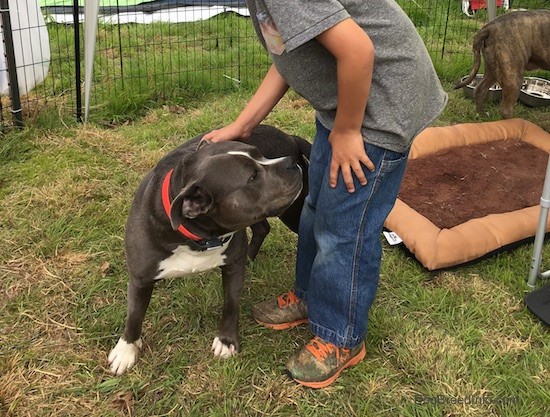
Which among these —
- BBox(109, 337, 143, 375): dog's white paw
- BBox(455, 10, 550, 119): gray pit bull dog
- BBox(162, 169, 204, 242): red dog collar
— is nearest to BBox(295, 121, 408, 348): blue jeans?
BBox(162, 169, 204, 242): red dog collar

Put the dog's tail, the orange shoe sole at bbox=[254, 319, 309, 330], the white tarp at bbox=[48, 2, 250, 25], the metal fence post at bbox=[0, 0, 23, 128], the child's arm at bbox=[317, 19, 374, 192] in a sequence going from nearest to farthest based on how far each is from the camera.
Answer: the child's arm at bbox=[317, 19, 374, 192] → the orange shoe sole at bbox=[254, 319, 309, 330] → the metal fence post at bbox=[0, 0, 23, 128] → the dog's tail → the white tarp at bbox=[48, 2, 250, 25]

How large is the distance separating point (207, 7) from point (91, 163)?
405 cm

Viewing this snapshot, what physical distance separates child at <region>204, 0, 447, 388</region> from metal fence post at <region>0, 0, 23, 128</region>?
2542 mm

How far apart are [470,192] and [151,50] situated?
3.66 metres

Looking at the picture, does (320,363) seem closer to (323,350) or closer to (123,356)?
(323,350)

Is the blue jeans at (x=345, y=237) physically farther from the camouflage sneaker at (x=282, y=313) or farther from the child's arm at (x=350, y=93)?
the camouflage sneaker at (x=282, y=313)

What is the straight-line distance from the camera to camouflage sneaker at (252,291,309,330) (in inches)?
108

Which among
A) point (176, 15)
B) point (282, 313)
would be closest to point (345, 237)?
point (282, 313)

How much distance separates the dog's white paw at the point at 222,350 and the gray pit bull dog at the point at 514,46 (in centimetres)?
350

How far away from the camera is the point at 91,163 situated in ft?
13.5

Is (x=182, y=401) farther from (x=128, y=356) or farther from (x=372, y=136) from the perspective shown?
(x=372, y=136)

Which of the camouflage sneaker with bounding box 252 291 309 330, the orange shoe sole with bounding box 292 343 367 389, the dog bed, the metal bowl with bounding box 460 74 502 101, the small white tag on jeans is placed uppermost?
the metal bowl with bounding box 460 74 502 101

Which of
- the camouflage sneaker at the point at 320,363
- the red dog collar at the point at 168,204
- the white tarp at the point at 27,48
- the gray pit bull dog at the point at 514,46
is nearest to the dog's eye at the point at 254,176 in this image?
the red dog collar at the point at 168,204

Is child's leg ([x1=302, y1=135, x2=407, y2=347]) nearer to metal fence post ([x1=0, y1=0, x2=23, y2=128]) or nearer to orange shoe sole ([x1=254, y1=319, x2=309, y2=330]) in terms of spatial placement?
orange shoe sole ([x1=254, y1=319, x2=309, y2=330])
